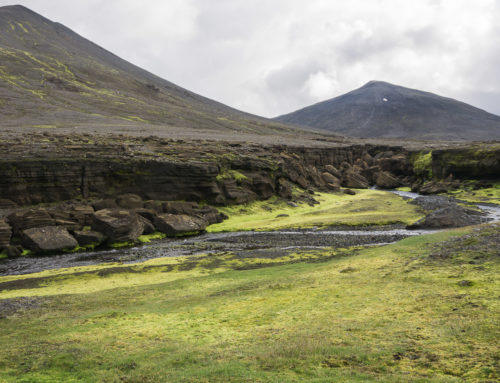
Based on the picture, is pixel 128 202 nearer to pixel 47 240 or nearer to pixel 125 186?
pixel 125 186

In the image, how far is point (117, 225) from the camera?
4403 centimetres

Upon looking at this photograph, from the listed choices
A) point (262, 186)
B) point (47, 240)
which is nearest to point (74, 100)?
point (262, 186)

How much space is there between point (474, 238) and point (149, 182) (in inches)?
1807

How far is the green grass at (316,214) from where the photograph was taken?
53.6 m

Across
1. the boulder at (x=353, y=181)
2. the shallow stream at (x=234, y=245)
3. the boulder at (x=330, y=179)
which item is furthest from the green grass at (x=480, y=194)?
the boulder at (x=330, y=179)

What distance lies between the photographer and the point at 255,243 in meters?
Result: 43.4

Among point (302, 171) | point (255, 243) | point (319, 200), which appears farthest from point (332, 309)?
point (302, 171)

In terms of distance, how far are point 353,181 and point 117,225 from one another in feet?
232

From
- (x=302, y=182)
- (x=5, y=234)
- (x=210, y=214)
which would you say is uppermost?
(x=302, y=182)

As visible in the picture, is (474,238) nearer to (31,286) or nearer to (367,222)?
(367,222)

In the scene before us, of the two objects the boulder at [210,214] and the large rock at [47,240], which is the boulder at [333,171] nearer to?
the boulder at [210,214]

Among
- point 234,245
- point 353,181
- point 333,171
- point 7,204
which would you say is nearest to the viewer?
point 234,245

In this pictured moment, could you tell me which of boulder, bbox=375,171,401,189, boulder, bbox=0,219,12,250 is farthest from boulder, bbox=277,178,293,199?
boulder, bbox=0,219,12,250

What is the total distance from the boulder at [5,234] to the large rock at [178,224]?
1631cm
